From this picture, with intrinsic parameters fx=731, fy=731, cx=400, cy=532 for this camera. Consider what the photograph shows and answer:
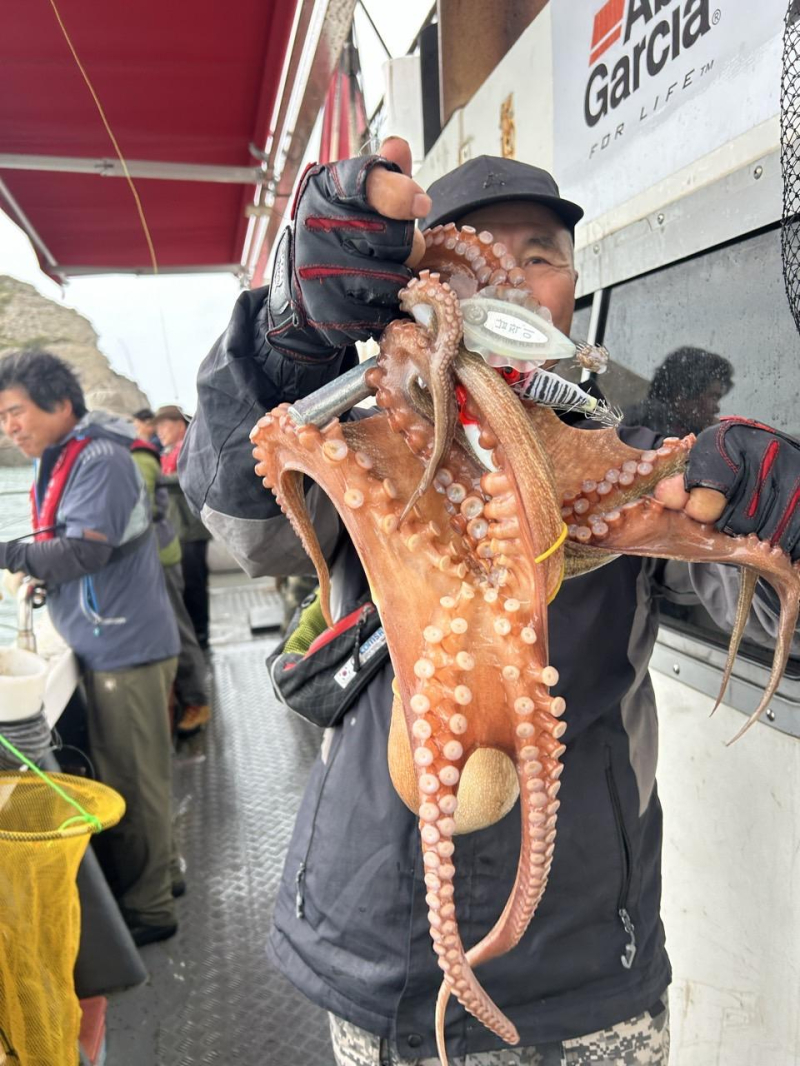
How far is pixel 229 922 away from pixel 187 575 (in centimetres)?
409

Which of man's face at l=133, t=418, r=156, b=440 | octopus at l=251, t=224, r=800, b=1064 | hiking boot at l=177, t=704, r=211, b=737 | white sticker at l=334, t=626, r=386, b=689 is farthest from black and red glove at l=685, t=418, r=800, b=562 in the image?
man's face at l=133, t=418, r=156, b=440

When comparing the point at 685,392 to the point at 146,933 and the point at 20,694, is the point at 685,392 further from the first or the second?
the point at 146,933

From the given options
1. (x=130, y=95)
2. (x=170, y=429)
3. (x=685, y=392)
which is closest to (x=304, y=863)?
(x=685, y=392)

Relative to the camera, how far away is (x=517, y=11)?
3047 millimetres

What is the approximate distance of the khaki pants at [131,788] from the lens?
3.45 metres

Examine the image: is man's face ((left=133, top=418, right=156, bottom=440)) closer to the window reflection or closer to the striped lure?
the window reflection

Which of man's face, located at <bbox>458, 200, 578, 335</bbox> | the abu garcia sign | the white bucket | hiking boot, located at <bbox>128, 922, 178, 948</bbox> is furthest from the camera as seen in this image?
hiking boot, located at <bbox>128, 922, 178, 948</bbox>

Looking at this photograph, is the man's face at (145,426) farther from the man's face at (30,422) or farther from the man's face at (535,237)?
the man's face at (535,237)

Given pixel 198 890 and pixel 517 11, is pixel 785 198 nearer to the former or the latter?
pixel 517 11

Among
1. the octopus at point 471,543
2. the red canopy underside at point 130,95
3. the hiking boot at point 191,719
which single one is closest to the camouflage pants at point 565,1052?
the octopus at point 471,543

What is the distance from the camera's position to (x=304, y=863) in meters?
1.50

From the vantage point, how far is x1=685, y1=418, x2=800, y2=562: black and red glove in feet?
3.01

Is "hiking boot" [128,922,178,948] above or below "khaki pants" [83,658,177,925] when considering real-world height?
below

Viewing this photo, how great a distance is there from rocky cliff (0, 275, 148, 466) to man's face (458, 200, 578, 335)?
1938 millimetres
